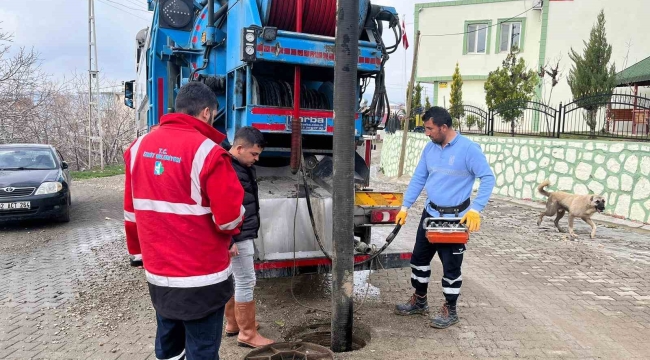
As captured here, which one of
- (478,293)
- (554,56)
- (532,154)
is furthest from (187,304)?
(554,56)

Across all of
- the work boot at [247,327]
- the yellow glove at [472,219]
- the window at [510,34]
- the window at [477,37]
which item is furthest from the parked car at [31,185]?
the window at [510,34]

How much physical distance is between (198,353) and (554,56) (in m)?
22.2

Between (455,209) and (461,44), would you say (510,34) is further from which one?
(455,209)

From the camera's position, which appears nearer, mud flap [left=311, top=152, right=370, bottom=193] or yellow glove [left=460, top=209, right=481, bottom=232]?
yellow glove [left=460, top=209, right=481, bottom=232]

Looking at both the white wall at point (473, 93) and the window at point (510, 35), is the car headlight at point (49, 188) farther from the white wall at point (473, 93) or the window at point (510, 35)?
the window at point (510, 35)

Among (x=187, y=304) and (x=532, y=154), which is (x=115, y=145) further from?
(x=187, y=304)

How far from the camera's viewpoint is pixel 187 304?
8.14 ft

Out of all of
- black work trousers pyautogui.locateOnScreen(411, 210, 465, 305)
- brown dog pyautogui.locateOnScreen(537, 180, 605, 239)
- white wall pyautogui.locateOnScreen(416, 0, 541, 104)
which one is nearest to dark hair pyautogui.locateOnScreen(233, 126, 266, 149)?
black work trousers pyautogui.locateOnScreen(411, 210, 465, 305)

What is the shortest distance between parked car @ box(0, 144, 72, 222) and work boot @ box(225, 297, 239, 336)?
5593 millimetres

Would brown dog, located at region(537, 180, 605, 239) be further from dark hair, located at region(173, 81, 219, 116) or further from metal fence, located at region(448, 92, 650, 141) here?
dark hair, located at region(173, 81, 219, 116)

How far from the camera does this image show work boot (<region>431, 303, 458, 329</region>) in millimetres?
4284

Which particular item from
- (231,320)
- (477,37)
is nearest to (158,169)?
(231,320)

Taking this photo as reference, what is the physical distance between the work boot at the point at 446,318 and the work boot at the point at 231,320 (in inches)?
67.9

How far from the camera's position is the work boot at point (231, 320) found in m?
4.07
